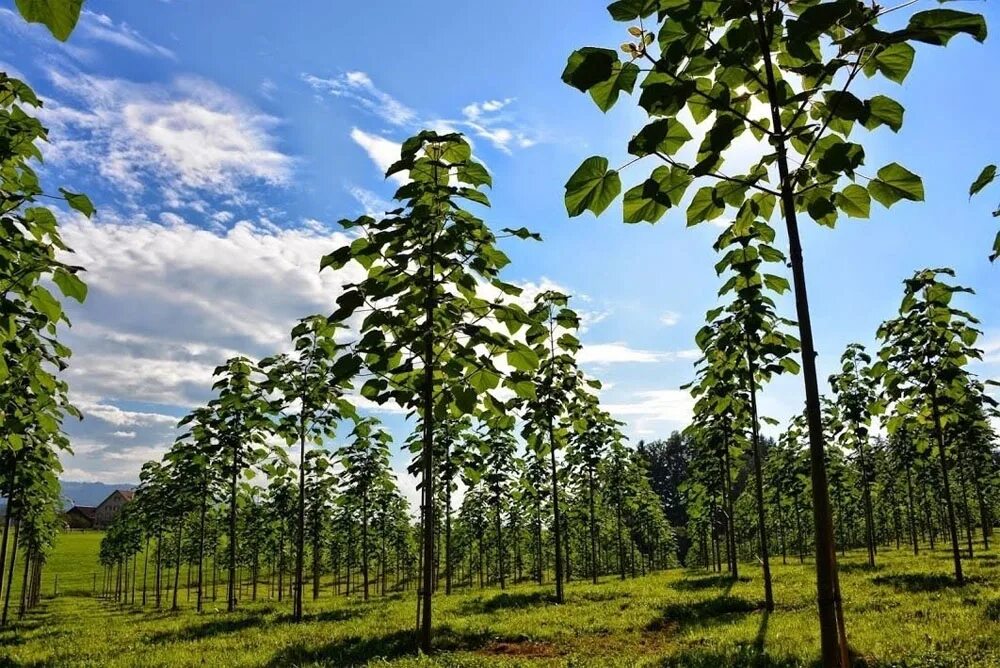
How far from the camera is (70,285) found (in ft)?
13.0

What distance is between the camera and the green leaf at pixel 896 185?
3201 millimetres

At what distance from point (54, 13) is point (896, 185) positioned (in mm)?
3644

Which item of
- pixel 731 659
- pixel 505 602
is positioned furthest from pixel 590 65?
pixel 505 602

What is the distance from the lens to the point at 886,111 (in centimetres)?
303

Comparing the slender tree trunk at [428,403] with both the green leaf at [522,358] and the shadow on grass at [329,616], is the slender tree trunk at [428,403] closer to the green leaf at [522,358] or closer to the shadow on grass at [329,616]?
the green leaf at [522,358]

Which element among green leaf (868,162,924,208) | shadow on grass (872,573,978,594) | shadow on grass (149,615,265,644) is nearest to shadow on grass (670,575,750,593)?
shadow on grass (872,573,978,594)

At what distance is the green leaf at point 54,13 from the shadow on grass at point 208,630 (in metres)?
16.9

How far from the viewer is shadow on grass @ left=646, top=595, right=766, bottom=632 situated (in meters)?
13.4

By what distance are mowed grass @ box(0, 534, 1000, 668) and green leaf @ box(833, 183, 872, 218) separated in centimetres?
736

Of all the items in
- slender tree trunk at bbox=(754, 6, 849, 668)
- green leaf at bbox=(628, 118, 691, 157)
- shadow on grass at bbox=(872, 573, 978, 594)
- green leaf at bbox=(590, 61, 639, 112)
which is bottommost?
shadow on grass at bbox=(872, 573, 978, 594)

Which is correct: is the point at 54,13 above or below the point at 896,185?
below

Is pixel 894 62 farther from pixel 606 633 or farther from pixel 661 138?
pixel 606 633

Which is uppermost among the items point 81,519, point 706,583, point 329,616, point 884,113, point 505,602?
point 884,113

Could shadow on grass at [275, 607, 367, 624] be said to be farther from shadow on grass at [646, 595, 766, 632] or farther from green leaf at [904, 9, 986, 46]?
green leaf at [904, 9, 986, 46]
